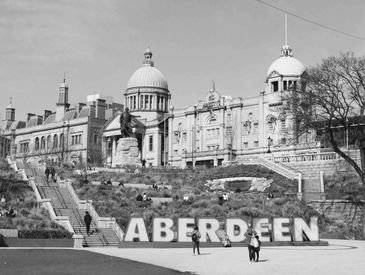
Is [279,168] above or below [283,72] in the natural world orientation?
below

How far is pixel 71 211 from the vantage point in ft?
146

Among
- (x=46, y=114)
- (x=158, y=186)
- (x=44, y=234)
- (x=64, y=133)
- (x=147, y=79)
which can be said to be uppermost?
(x=147, y=79)

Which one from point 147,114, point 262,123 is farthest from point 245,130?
point 147,114

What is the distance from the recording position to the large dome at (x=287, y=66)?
10688 centimetres

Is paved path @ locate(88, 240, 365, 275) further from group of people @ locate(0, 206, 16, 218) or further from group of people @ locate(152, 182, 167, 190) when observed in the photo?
group of people @ locate(152, 182, 167, 190)

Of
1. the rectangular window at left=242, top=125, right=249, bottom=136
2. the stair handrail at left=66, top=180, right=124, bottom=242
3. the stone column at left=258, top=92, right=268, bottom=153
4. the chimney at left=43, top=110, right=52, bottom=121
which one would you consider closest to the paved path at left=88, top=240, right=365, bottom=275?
the stair handrail at left=66, top=180, right=124, bottom=242

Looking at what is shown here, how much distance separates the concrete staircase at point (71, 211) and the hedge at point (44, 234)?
133 centimetres

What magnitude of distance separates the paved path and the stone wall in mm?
16446

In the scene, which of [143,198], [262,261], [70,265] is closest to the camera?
[70,265]

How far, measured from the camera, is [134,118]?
128250 mm

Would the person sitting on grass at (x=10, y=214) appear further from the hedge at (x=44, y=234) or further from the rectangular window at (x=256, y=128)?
the rectangular window at (x=256, y=128)

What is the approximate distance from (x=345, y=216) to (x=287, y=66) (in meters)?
61.3

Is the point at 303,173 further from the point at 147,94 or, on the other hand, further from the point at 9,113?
the point at 9,113

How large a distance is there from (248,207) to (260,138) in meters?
56.7
